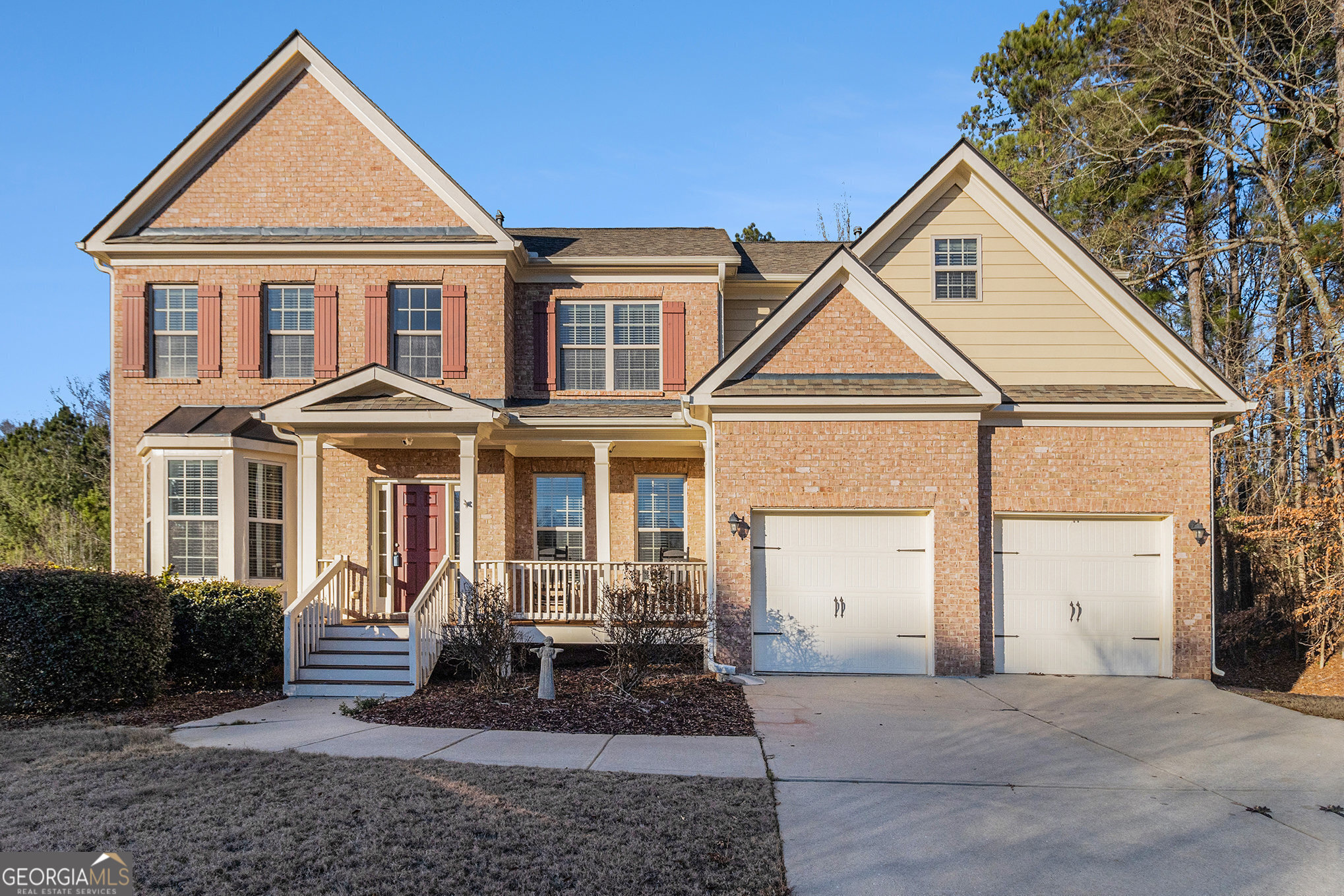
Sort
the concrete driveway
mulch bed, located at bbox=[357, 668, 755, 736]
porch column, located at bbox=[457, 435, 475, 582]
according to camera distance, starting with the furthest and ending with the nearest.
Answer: porch column, located at bbox=[457, 435, 475, 582]
mulch bed, located at bbox=[357, 668, 755, 736]
the concrete driveway

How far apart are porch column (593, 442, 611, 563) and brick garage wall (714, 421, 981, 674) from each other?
242 cm

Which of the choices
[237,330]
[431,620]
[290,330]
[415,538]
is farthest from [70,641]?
[290,330]

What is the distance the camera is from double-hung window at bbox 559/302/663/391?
14750mm

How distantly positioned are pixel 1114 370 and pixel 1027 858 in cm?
922

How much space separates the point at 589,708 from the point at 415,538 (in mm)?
5594

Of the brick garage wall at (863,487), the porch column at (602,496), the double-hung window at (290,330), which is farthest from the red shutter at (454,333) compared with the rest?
the brick garage wall at (863,487)

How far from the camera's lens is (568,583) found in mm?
12555

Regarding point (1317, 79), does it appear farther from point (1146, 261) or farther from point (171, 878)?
point (171, 878)

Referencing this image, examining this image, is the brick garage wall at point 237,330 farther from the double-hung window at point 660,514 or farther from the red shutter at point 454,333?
the double-hung window at point 660,514

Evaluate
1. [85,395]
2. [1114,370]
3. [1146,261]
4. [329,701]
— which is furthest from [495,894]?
[85,395]

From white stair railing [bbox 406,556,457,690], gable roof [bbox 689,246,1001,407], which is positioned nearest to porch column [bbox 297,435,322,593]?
white stair railing [bbox 406,556,457,690]

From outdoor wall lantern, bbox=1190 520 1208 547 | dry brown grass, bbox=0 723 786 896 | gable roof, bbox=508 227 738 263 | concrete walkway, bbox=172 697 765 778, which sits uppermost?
gable roof, bbox=508 227 738 263

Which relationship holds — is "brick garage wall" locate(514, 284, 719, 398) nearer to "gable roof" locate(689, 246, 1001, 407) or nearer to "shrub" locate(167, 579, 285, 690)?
"gable roof" locate(689, 246, 1001, 407)

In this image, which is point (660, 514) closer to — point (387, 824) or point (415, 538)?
point (415, 538)
